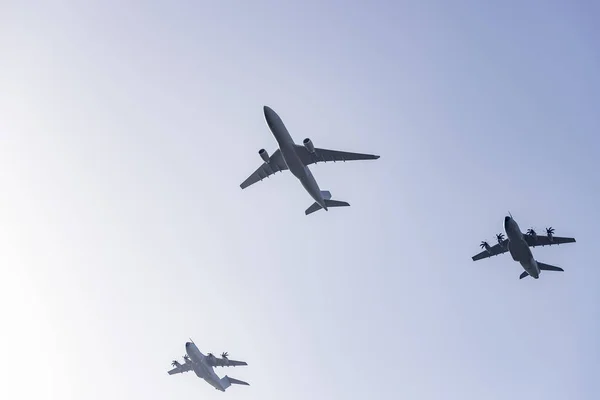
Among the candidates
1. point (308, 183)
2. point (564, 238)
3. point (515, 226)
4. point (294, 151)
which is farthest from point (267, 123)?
point (564, 238)

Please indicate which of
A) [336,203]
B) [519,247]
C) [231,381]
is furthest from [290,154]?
[231,381]

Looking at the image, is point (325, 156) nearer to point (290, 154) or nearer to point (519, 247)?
point (290, 154)

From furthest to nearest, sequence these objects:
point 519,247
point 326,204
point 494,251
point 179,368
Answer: point 179,368
point 494,251
point 326,204
point 519,247

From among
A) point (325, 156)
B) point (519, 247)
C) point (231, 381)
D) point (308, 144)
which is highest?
point (325, 156)

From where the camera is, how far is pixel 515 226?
188 feet

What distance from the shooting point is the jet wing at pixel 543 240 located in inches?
2472

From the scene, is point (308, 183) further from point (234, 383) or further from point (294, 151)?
point (234, 383)

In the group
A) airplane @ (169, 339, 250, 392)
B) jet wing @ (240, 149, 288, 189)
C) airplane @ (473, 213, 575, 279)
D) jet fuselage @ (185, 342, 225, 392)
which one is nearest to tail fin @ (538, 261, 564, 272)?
airplane @ (473, 213, 575, 279)

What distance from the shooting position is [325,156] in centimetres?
5841

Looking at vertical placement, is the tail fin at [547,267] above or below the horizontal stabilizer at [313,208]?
above

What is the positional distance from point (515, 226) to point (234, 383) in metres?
48.8

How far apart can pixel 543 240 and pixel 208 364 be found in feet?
162

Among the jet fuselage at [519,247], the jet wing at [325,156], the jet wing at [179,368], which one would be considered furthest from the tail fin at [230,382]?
the jet fuselage at [519,247]

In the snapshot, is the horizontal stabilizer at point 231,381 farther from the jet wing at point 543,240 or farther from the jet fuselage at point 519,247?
the jet wing at point 543,240
